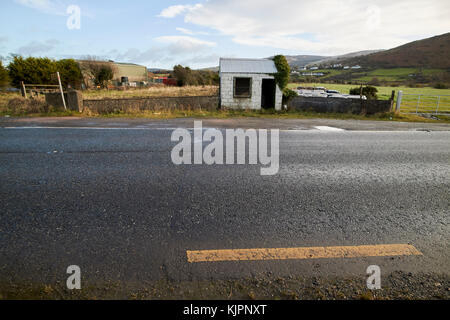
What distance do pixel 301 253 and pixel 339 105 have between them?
53.2 ft

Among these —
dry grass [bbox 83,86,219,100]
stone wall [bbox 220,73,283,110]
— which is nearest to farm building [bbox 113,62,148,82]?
dry grass [bbox 83,86,219,100]

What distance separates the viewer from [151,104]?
14797mm

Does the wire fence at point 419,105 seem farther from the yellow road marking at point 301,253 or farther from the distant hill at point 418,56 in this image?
the distant hill at point 418,56

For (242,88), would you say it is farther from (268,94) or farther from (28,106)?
→ (28,106)

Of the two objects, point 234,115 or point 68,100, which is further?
point 234,115

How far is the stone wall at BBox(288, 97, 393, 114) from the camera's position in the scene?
15836 mm

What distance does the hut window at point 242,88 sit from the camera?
16.7m

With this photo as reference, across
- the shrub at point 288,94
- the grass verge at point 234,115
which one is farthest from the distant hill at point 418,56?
the shrub at point 288,94

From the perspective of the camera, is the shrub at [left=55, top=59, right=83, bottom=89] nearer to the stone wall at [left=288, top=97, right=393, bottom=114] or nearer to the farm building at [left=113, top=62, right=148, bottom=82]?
the farm building at [left=113, top=62, right=148, bottom=82]

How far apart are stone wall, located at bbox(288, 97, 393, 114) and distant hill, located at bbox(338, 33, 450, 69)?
114 m

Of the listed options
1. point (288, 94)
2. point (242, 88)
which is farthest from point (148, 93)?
point (288, 94)

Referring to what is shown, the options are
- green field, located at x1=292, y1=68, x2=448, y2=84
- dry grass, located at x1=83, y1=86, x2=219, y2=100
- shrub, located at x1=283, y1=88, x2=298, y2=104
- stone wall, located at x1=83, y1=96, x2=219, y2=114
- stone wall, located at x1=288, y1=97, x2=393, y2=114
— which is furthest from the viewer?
green field, located at x1=292, y1=68, x2=448, y2=84
